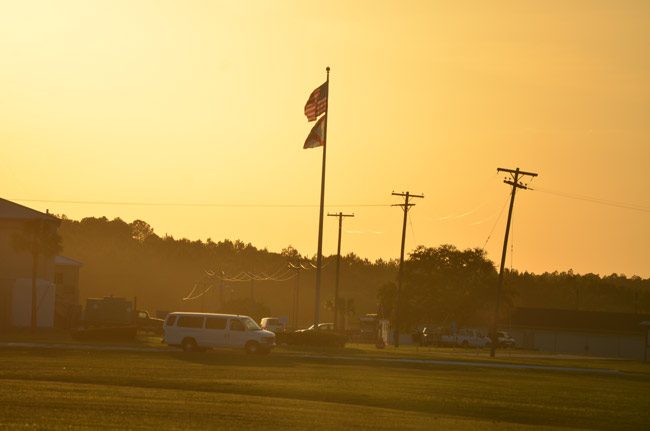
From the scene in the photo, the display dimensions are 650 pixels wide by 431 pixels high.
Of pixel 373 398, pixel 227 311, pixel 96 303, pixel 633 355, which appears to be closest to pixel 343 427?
pixel 373 398

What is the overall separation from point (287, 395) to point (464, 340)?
8535cm

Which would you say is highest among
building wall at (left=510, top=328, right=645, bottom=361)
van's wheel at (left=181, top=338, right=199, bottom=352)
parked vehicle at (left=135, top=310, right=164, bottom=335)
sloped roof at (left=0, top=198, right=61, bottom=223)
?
sloped roof at (left=0, top=198, right=61, bottom=223)

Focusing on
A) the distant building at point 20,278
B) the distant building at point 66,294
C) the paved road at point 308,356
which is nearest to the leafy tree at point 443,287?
the distant building at point 66,294

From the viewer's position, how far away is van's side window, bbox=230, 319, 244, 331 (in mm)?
Result: 64562

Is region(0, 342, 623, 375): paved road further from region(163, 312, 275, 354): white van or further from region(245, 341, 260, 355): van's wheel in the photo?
region(245, 341, 260, 355): van's wheel

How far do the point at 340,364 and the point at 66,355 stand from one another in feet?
40.2

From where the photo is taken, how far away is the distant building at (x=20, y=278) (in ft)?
292

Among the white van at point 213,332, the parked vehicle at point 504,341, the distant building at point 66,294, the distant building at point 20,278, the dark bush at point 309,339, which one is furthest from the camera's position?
the parked vehicle at point 504,341

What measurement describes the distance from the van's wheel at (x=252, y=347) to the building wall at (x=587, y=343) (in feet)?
257

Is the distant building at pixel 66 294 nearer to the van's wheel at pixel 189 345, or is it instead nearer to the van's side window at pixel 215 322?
the van's wheel at pixel 189 345

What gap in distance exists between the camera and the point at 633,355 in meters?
137

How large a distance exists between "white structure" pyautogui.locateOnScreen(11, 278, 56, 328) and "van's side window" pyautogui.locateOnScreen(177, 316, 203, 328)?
1031 inches

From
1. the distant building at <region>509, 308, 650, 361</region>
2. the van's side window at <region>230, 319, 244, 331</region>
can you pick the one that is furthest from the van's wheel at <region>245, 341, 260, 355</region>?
the distant building at <region>509, 308, 650, 361</region>

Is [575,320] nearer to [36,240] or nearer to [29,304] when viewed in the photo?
[36,240]
